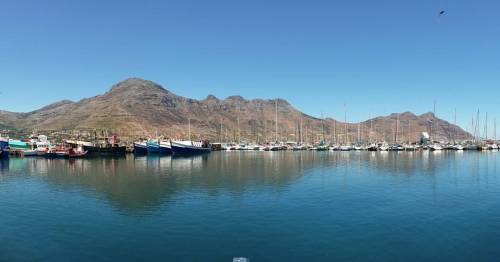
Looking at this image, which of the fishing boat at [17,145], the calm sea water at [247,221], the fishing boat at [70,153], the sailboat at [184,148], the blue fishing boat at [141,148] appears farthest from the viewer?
the blue fishing boat at [141,148]

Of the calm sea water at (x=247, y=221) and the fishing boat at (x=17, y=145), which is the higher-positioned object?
the fishing boat at (x=17, y=145)

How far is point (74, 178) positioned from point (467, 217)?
71509mm

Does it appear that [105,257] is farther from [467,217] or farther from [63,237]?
[467,217]

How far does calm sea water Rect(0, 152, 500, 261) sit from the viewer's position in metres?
28.0

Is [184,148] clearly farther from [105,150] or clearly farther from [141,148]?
[105,150]

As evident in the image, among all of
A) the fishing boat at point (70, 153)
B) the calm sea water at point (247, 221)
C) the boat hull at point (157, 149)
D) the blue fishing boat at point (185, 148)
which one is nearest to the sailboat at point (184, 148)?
the blue fishing boat at point (185, 148)

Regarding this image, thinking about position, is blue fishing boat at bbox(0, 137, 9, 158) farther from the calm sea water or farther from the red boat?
the calm sea water

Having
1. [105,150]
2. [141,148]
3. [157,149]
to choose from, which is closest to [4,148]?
[105,150]

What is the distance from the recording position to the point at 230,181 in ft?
227

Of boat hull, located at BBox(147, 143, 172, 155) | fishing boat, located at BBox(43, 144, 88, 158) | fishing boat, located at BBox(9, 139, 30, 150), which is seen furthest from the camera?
boat hull, located at BBox(147, 143, 172, 155)

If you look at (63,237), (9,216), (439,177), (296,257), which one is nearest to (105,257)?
(63,237)

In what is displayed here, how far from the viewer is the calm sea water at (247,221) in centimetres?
2800

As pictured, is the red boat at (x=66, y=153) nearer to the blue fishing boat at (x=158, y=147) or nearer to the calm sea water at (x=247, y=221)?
the blue fishing boat at (x=158, y=147)

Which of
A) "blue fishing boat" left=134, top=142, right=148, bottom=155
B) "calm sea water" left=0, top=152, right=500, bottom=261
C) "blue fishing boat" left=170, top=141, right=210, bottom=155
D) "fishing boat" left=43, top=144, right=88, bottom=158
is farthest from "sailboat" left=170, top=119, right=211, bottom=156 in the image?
"calm sea water" left=0, top=152, right=500, bottom=261
